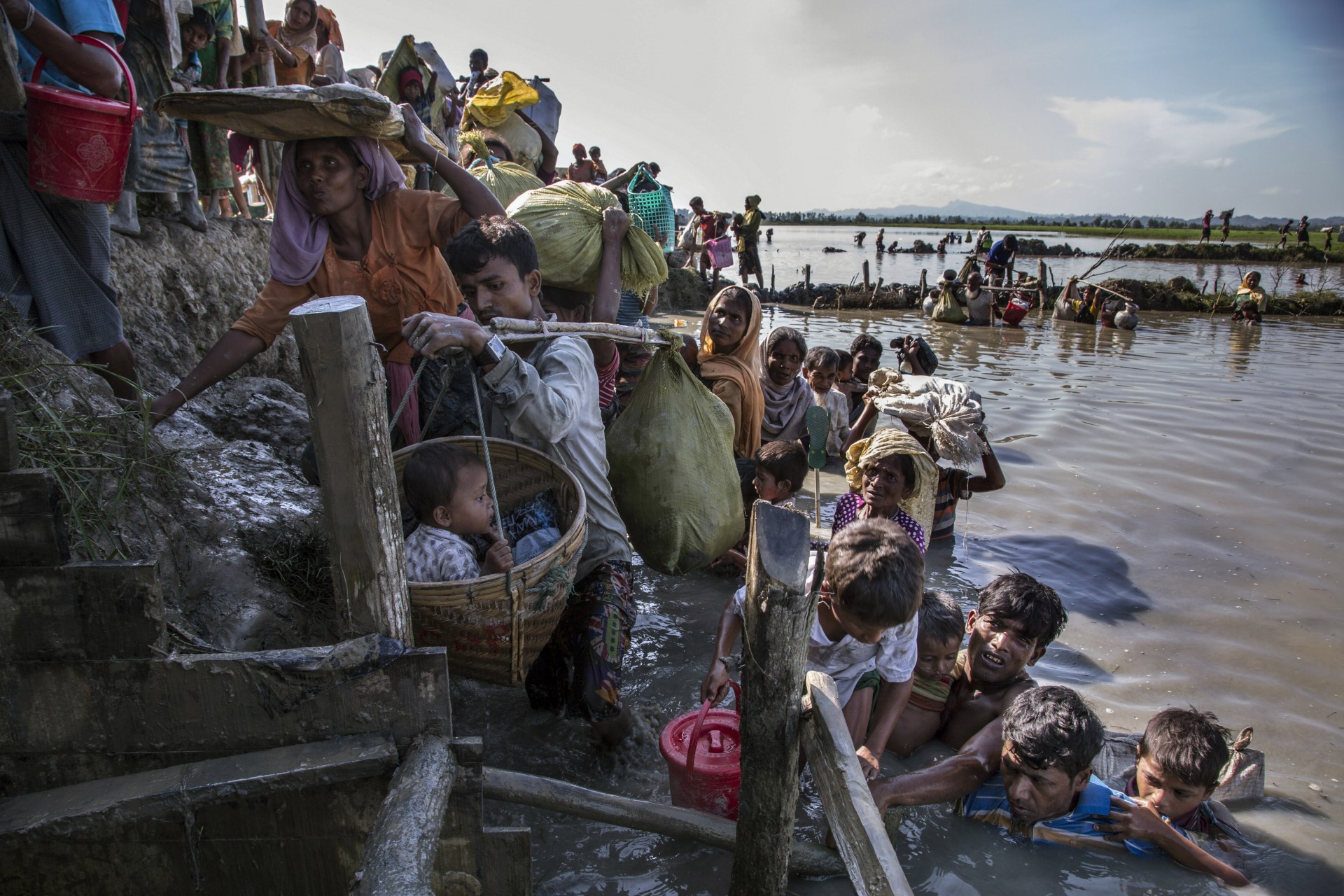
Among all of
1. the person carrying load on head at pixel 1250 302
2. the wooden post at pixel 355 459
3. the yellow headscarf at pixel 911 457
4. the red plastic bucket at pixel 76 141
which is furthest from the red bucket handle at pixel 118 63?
the person carrying load on head at pixel 1250 302

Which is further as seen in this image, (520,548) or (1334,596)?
(1334,596)

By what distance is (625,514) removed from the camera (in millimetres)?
3357

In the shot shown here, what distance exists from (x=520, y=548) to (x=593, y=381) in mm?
627

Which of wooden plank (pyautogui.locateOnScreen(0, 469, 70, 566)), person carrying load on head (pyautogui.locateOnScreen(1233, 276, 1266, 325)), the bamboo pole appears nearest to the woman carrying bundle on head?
the bamboo pole

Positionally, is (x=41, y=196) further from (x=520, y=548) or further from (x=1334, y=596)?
(x=1334, y=596)

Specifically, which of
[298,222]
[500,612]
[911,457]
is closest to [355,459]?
[500,612]

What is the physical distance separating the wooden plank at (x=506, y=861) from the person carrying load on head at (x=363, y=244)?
5.19 ft

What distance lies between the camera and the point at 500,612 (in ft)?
6.79

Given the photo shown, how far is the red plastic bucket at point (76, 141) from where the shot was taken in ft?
8.18

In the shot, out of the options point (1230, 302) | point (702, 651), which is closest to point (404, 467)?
point (702, 651)

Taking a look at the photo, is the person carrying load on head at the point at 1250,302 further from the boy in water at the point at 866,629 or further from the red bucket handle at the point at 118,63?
the red bucket handle at the point at 118,63

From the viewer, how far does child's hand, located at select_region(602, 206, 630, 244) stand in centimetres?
355

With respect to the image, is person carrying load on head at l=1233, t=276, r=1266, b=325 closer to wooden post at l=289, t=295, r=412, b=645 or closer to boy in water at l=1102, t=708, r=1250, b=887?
boy in water at l=1102, t=708, r=1250, b=887

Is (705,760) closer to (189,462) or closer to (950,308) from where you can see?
(189,462)
